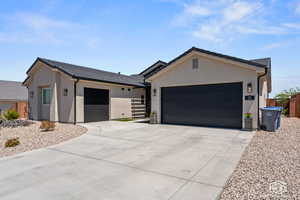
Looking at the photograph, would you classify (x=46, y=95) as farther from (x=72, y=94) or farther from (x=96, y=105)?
(x=96, y=105)

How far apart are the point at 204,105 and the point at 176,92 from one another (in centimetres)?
199

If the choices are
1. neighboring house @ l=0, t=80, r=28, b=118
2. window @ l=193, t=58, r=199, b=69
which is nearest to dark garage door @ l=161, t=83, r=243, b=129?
window @ l=193, t=58, r=199, b=69

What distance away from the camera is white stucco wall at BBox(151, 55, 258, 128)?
8.54 metres

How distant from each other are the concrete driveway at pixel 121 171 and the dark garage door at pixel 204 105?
3.69m

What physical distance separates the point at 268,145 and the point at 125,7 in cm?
832

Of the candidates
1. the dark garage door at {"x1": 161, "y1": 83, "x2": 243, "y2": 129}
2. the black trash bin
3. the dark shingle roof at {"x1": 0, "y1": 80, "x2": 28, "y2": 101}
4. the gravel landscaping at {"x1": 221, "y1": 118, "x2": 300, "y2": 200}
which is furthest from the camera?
the dark shingle roof at {"x1": 0, "y1": 80, "x2": 28, "y2": 101}

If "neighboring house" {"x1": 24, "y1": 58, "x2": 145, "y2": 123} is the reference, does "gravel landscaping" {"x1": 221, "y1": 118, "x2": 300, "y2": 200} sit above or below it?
below

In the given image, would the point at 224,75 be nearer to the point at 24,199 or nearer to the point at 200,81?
the point at 200,81

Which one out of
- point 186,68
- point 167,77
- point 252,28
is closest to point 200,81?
point 186,68

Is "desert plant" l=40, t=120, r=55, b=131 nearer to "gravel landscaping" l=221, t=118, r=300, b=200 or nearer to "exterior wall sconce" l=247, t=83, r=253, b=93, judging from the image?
"gravel landscaping" l=221, t=118, r=300, b=200

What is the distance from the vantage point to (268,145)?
5.71m

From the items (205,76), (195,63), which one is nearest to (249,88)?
(205,76)

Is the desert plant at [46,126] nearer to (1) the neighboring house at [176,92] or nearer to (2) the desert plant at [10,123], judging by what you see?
(1) the neighboring house at [176,92]

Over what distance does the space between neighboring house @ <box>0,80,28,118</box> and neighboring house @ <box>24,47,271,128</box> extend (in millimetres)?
6447
